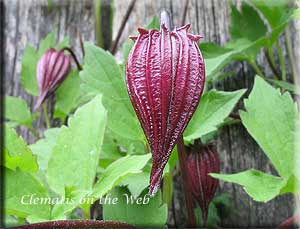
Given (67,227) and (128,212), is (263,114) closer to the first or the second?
(128,212)

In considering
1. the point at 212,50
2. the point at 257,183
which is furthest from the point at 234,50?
the point at 257,183

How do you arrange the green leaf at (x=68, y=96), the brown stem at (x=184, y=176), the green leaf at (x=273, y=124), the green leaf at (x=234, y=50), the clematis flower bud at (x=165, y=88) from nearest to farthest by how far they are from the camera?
the clematis flower bud at (x=165, y=88), the brown stem at (x=184, y=176), the green leaf at (x=273, y=124), the green leaf at (x=234, y=50), the green leaf at (x=68, y=96)

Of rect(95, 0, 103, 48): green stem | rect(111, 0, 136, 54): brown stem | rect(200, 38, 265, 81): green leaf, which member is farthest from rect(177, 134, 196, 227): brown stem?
rect(95, 0, 103, 48): green stem

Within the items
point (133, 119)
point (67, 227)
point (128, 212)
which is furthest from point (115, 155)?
point (67, 227)

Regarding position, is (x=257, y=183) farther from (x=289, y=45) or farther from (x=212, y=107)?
(x=289, y=45)

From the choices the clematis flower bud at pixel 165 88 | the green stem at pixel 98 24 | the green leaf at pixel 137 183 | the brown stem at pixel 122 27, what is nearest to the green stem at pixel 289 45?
the brown stem at pixel 122 27

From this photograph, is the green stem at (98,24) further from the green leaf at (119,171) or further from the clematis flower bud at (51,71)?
the green leaf at (119,171)

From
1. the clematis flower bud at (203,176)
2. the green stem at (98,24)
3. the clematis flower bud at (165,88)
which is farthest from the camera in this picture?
the green stem at (98,24)
